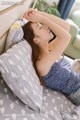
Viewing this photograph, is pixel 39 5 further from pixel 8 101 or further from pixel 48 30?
pixel 8 101

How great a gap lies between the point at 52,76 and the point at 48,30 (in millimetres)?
357

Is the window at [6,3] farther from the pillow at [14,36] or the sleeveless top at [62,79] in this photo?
the sleeveless top at [62,79]

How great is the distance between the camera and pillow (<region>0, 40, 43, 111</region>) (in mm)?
1126

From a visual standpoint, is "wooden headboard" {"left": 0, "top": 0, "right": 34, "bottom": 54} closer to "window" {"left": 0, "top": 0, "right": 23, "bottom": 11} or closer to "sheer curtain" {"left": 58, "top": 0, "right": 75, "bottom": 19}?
"window" {"left": 0, "top": 0, "right": 23, "bottom": 11}

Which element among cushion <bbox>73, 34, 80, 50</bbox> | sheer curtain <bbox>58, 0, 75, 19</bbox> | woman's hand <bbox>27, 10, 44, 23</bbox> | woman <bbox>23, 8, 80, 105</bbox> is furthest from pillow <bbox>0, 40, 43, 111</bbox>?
sheer curtain <bbox>58, 0, 75, 19</bbox>

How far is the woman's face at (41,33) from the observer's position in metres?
1.53

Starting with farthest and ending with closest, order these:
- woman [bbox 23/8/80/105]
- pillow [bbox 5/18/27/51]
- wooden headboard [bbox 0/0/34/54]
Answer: woman [bbox 23/8/80/105]
pillow [bbox 5/18/27/51]
wooden headboard [bbox 0/0/34/54]

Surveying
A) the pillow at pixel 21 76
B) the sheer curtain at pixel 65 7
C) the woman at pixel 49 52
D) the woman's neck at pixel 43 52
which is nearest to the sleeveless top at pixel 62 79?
the woman at pixel 49 52

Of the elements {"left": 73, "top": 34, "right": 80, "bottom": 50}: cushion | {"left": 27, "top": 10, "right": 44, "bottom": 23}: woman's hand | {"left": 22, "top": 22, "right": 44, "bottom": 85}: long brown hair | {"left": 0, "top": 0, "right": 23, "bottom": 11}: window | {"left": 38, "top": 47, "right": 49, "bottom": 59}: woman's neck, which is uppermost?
{"left": 0, "top": 0, "right": 23, "bottom": 11}: window

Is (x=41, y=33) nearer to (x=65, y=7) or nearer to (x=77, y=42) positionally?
(x=77, y=42)

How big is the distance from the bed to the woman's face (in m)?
0.17

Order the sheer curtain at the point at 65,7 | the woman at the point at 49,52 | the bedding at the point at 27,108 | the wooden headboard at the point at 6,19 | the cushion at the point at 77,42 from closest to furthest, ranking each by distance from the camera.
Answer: the bedding at the point at 27,108 < the wooden headboard at the point at 6,19 < the woman at the point at 49,52 < the cushion at the point at 77,42 < the sheer curtain at the point at 65,7

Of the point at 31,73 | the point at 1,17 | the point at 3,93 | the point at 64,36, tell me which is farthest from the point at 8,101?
the point at 64,36

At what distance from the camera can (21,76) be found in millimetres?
1188
